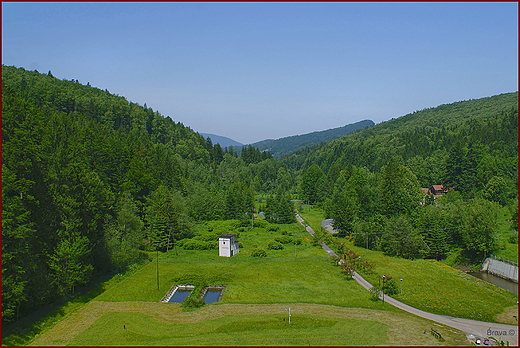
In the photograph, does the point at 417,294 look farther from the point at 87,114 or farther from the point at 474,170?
the point at 87,114

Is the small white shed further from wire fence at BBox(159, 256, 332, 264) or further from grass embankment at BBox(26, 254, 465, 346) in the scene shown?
grass embankment at BBox(26, 254, 465, 346)

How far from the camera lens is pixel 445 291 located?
4247 centimetres

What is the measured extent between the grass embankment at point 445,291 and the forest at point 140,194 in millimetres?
8688

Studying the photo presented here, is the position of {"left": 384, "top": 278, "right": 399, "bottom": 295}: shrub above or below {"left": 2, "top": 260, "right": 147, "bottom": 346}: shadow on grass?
below

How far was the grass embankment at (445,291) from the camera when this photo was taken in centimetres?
3672

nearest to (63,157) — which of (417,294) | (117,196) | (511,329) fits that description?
(117,196)

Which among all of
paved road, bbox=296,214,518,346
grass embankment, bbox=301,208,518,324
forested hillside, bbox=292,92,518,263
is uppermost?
forested hillside, bbox=292,92,518,263

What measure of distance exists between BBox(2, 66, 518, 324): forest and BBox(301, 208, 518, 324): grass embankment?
8.69 meters

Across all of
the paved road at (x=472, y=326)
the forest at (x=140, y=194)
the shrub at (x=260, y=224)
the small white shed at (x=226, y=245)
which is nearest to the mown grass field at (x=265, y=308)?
the paved road at (x=472, y=326)

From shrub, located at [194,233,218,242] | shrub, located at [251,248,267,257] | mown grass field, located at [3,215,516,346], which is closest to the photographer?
mown grass field, located at [3,215,516,346]

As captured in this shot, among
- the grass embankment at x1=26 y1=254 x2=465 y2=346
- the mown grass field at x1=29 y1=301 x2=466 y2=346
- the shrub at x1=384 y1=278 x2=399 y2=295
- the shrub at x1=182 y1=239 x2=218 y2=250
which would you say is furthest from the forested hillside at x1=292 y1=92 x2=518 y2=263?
the shrub at x1=182 y1=239 x2=218 y2=250

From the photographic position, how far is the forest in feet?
115

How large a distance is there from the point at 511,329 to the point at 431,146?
364 ft

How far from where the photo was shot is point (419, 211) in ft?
235
